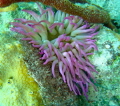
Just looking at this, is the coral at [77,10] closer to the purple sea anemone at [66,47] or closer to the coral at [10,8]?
the purple sea anemone at [66,47]

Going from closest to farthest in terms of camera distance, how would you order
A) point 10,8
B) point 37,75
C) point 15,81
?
point 15,81, point 37,75, point 10,8

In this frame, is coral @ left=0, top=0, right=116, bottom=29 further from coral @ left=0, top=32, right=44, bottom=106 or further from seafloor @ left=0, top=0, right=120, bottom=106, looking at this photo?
coral @ left=0, top=32, right=44, bottom=106

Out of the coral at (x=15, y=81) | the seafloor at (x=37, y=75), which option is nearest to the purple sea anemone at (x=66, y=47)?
the seafloor at (x=37, y=75)

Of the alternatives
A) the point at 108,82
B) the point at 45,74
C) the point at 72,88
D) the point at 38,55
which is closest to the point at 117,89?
the point at 108,82

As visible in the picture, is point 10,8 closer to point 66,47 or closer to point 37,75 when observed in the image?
point 66,47

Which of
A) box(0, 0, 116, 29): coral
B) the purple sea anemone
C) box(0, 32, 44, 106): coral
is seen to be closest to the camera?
box(0, 32, 44, 106): coral

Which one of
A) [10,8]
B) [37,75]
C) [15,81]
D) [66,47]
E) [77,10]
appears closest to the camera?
[15,81]

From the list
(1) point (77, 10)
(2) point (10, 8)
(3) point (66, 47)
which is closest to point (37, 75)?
(3) point (66, 47)

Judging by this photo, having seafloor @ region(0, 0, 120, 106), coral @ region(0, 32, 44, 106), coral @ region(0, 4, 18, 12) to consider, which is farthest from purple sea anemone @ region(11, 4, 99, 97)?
coral @ region(0, 4, 18, 12)
